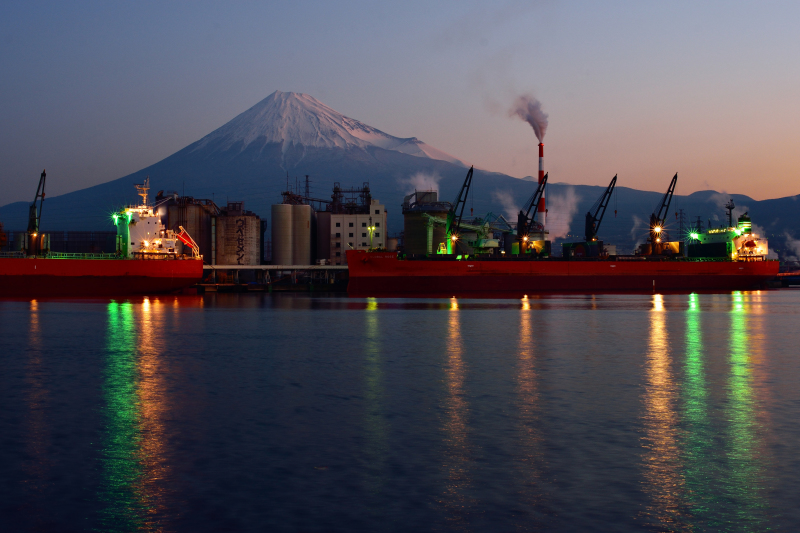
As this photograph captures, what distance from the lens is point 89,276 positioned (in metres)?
60.7

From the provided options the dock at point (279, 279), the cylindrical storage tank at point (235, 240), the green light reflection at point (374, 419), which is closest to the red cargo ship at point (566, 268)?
the dock at point (279, 279)

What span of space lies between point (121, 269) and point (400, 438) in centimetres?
5724

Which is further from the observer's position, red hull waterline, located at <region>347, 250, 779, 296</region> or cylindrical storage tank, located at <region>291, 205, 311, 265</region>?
cylindrical storage tank, located at <region>291, 205, 311, 265</region>

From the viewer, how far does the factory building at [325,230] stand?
98.9 m

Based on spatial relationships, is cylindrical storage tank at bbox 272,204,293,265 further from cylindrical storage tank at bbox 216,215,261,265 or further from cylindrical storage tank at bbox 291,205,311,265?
cylindrical storage tank at bbox 216,215,261,265

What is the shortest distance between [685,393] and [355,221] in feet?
292

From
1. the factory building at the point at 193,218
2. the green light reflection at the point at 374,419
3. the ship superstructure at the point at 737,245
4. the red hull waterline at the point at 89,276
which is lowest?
the green light reflection at the point at 374,419

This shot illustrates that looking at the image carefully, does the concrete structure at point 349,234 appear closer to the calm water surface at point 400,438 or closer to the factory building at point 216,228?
the factory building at point 216,228

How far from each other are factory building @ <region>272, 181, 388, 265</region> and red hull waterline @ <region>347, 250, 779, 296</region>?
25.5m

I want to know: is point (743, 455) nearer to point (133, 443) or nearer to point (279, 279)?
point (133, 443)

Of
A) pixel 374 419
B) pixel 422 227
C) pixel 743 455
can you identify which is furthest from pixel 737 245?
pixel 374 419

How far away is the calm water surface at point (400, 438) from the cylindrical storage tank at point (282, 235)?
75437 mm

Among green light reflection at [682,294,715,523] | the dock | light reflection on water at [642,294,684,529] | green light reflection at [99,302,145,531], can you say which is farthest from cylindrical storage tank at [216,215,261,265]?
light reflection on water at [642,294,684,529]

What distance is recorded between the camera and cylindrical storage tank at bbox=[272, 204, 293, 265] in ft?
324
